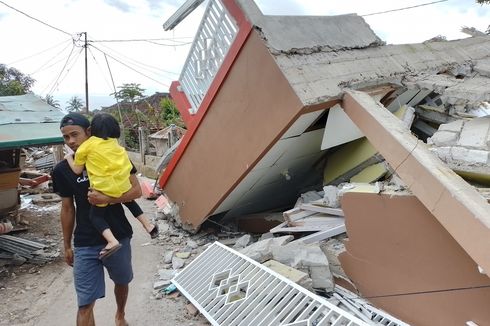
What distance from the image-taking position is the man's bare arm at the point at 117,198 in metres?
2.82

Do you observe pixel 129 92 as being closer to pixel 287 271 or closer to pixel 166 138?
pixel 166 138

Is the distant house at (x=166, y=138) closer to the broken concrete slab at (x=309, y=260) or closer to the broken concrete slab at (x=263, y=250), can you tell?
the broken concrete slab at (x=263, y=250)

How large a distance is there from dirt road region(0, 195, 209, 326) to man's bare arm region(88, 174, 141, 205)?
1271 millimetres

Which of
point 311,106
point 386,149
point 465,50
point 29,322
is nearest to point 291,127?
point 311,106

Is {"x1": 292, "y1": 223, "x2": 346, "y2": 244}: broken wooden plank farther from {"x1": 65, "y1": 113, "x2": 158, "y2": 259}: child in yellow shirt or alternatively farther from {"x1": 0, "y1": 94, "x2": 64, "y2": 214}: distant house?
{"x1": 0, "y1": 94, "x2": 64, "y2": 214}: distant house

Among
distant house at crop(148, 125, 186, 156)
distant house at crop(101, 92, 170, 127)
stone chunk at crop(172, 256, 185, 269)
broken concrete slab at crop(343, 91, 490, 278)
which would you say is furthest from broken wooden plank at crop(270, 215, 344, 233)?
distant house at crop(101, 92, 170, 127)

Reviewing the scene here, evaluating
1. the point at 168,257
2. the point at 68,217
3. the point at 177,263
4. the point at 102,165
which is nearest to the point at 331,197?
the point at 177,263

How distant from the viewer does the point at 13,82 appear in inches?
774

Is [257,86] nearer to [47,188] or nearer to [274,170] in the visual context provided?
[274,170]

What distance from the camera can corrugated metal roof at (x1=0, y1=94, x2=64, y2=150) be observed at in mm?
4738

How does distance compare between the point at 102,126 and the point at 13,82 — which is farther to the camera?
the point at 13,82

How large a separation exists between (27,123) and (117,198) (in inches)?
122

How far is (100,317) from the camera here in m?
3.73

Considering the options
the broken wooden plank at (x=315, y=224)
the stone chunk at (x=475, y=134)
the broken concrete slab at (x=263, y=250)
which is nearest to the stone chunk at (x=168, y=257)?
the broken concrete slab at (x=263, y=250)
